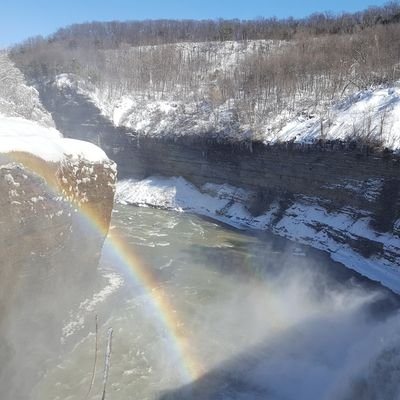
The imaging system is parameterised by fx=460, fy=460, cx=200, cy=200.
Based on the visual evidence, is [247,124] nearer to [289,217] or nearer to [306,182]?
[306,182]

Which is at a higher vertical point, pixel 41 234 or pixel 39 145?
pixel 39 145

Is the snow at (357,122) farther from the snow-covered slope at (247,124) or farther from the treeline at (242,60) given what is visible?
the treeline at (242,60)

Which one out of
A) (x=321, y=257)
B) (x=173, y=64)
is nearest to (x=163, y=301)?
(x=321, y=257)

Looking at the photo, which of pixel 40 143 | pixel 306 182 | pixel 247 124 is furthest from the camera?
pixel 247 124

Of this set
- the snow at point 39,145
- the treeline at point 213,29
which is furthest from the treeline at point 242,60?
the snow at point 39,145

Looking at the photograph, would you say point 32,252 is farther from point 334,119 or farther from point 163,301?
point 334,119

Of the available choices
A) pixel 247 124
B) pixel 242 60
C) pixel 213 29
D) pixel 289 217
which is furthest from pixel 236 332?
pixel 213 29

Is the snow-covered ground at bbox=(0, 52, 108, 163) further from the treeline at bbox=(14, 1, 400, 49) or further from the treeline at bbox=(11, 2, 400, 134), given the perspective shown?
the treeline at bbox=(14, 1, 400, 49)

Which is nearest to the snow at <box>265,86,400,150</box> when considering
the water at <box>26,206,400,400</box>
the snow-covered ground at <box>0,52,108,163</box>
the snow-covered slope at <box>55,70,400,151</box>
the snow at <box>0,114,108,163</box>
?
the snow-covered slope at <box>55,70,400,151</box>
